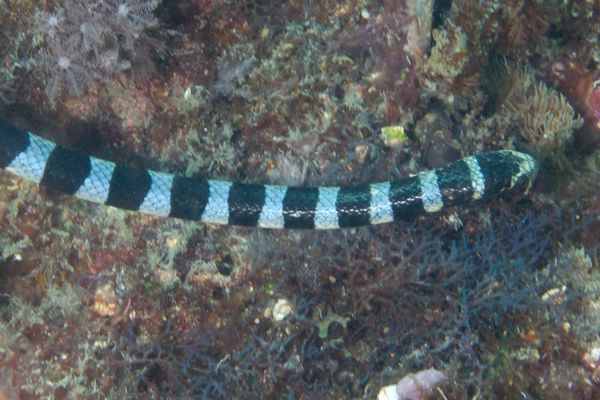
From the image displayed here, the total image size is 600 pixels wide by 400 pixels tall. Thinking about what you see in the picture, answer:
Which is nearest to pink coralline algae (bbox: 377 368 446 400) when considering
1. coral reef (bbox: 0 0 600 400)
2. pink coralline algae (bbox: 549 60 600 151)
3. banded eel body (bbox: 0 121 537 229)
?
coral reef (bbox: 0 0 600 400)

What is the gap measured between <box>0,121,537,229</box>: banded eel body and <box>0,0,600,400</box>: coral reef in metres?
0.14

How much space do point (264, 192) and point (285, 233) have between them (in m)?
0.37

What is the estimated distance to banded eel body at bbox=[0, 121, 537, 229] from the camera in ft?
13.0

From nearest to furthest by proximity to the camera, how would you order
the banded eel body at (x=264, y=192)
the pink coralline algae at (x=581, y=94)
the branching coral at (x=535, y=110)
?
the banded eel body at (x=264, y=192) < the branching coral at (x=535, y=110) < the pink coralline algae at (x=581, y=94)

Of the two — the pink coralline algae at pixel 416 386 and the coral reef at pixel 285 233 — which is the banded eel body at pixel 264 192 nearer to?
the coral reef at pixel 285 233

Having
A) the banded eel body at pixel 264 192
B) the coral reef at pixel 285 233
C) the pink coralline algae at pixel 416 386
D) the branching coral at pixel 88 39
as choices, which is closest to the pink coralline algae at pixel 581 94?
the coral reef at pixel 285 233

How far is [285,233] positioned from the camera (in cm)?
421

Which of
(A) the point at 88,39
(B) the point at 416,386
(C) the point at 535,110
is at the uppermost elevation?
(A) the point at 88,39

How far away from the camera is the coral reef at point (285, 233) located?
152 inches

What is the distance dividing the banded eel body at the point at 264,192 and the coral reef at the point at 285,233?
0.47ft

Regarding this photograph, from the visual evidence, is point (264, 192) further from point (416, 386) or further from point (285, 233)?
Result: point (416, 386)

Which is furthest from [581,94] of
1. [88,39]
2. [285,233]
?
[88,39]

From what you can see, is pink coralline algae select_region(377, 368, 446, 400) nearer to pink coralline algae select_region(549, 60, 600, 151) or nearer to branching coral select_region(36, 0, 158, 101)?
pink coralline algae select_region(549, 60, 600, 151)

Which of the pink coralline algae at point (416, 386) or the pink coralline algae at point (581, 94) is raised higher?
the pink coralline algae at point (581, 94)
